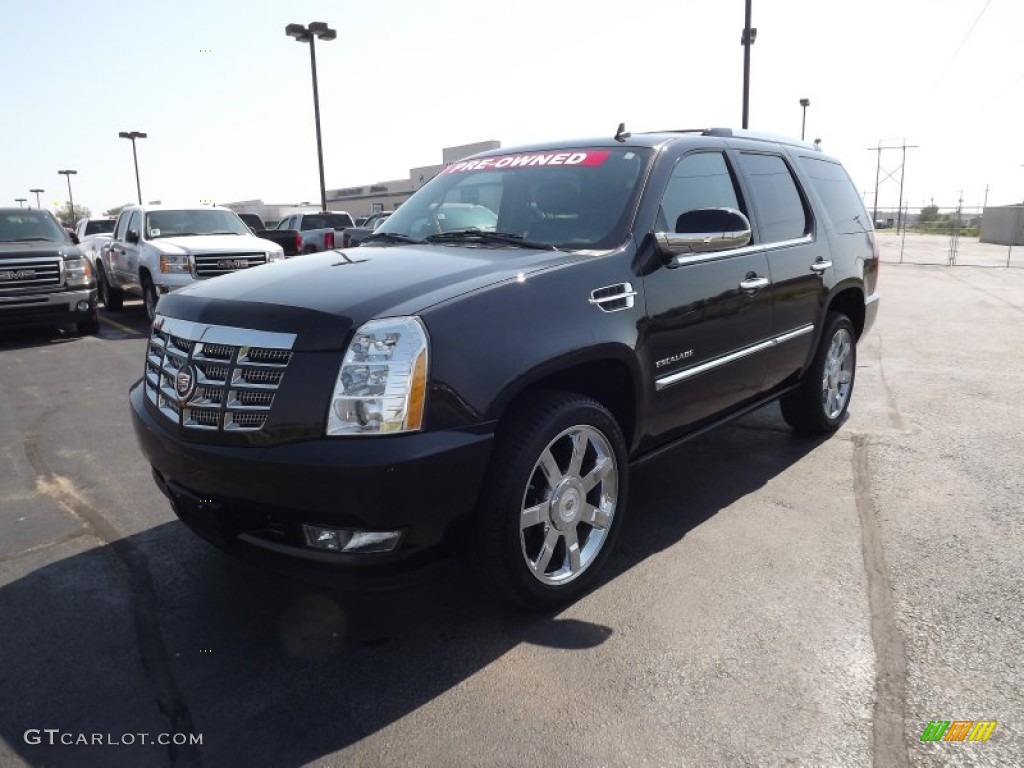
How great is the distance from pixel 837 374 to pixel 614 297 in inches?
120

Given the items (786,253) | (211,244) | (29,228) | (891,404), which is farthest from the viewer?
(211,244)

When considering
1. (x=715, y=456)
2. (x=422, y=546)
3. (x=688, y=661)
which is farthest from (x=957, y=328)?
(x=422, y=546)

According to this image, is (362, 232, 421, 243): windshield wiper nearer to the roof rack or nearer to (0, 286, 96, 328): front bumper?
the roof rack

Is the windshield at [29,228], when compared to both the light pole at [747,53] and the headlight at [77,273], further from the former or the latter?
the light pole at [747,53]

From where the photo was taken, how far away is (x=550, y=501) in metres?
3.02

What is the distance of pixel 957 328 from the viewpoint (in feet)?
34.0

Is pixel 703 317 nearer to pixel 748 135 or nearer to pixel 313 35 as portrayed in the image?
pixel 748 135

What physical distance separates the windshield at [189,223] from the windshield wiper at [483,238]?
30.1ft

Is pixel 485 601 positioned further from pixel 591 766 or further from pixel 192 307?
pixel 192 307

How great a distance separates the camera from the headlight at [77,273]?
1009cm

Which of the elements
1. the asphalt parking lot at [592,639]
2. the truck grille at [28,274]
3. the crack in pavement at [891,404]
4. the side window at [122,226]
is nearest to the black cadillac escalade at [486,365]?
the asphalt parking lot at [592,639]

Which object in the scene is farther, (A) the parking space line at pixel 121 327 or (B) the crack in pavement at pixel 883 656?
(A) the parking space line at pixel 121 327

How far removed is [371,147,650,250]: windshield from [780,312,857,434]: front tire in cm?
224

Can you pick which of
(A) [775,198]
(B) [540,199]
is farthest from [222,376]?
(A) [775,198]
